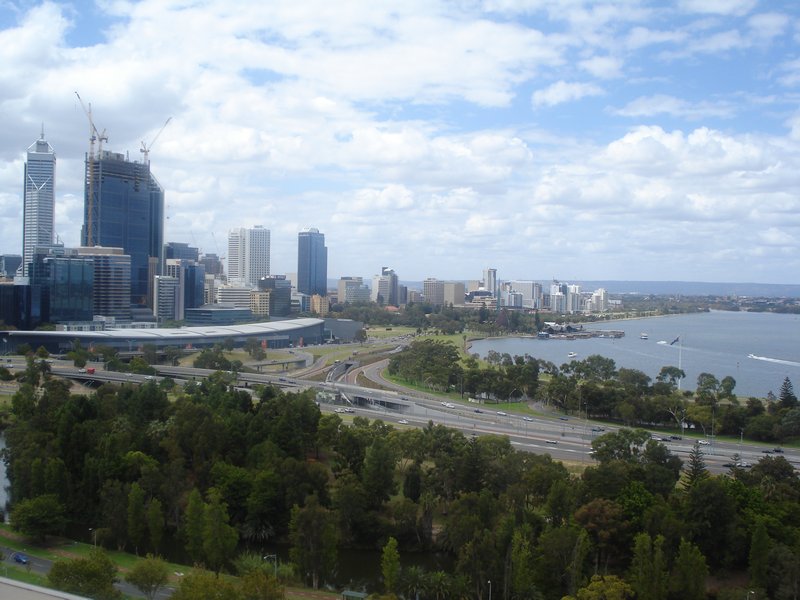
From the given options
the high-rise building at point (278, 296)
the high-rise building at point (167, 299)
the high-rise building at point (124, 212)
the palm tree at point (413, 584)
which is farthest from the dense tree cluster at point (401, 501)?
the high-rise building at point (278, 296)

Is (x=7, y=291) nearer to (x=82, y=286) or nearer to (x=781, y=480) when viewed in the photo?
(x=82, y=286)

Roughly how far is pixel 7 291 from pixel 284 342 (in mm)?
11635

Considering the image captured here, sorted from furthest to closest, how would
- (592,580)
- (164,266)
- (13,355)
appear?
(164,266)
(13,355)
(592,580)

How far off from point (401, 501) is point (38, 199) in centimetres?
5250

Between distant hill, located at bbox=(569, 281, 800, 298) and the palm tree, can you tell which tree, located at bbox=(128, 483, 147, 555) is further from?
distant hill, located at bbox=(569, 281, 800, 298)

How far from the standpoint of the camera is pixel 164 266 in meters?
45.9

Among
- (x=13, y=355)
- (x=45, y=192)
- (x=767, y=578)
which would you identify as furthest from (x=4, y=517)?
(x=45, y=192)

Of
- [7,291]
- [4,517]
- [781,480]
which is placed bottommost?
[4,517]

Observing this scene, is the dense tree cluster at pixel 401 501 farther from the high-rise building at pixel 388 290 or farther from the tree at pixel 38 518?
the high-rise building at pixel 388 290

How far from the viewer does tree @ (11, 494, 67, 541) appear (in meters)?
9.45

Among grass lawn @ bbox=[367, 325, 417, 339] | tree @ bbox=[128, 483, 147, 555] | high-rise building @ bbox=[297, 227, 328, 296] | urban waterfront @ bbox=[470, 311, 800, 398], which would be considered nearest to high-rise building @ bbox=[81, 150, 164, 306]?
grass lawn @ bbox=[367, 325, 417, 339]

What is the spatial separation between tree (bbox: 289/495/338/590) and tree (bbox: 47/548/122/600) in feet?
6.91

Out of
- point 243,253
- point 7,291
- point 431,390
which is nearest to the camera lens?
point 431,390

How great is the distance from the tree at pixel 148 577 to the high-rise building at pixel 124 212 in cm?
3576
